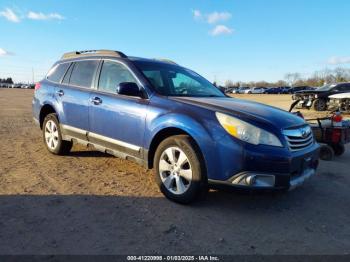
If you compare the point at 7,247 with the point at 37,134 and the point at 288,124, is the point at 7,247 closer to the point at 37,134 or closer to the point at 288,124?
the point at 288,124

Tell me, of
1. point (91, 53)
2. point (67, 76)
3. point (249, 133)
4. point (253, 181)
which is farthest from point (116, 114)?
point (253, 181)

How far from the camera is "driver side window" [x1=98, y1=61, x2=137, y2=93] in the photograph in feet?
17.2

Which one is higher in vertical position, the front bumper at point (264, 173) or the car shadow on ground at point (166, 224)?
the front bumper at point (264, 173)

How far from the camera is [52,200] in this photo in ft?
14.2

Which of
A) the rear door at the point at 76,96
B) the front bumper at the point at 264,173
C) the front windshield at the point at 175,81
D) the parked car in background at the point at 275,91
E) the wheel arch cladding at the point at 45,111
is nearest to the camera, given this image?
the front bumper at the point at 264,173

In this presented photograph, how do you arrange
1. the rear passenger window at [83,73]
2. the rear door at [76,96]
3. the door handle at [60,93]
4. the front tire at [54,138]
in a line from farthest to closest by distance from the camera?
1. the front tire at [54,138]
2. the door handle at [60,93]
3. the rear passenger window at [83,73]
4. the rear door at [76,96]

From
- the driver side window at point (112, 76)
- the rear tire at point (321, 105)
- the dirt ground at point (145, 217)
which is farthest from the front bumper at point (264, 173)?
the rear tire at point (321, 105)

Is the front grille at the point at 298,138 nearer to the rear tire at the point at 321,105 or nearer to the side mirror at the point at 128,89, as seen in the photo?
the side mirror at the point at 128,89

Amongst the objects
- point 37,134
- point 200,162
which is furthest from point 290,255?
point 37,134

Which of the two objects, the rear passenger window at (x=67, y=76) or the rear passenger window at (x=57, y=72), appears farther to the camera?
the rear passenger window at (x=57, y=72)

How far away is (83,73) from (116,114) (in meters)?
1.42

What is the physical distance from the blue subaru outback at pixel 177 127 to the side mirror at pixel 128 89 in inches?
0.5

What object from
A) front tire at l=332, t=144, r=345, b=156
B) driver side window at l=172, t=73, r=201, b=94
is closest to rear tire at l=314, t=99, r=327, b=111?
front tire at l=332, t=144, r=345, b=156

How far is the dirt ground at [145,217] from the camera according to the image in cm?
333
